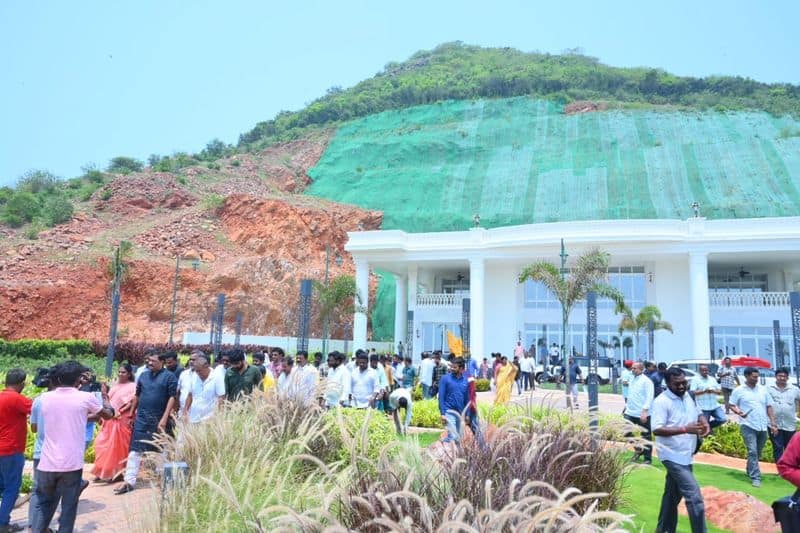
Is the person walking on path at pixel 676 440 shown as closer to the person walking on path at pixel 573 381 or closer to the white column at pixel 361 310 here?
the person walking on path at pixel 573 381

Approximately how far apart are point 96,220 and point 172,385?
3576cm

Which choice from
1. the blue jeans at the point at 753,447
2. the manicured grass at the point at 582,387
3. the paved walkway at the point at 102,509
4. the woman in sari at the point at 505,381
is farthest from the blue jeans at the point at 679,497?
the manicured grass at the point at 582,387

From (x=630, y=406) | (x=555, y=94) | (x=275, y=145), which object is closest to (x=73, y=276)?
(x=630, y=406)

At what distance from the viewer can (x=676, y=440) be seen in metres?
4.90

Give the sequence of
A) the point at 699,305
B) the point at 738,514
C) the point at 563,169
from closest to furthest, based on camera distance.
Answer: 1. the point at 738,514
2. the point at 699,305
3. the point at 563,169

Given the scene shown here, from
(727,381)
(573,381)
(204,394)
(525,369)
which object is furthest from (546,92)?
(204,394)

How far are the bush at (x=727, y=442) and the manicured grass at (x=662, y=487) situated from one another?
1564 millimetres

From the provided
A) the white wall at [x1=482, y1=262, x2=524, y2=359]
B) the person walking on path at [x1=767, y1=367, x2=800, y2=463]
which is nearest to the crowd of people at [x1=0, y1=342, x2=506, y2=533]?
the person walking on path at [x1=767, y1=367, x2=800, y2=463]

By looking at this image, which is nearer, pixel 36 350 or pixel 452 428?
pixel 452 428

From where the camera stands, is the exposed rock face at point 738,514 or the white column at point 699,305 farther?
the white column at point 699,305

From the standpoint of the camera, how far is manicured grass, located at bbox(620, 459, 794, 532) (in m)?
5.61

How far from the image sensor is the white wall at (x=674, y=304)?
82.6 ft

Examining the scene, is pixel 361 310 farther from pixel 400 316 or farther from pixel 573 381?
pixel 573 381

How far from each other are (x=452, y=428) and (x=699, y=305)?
2193 centimetres
